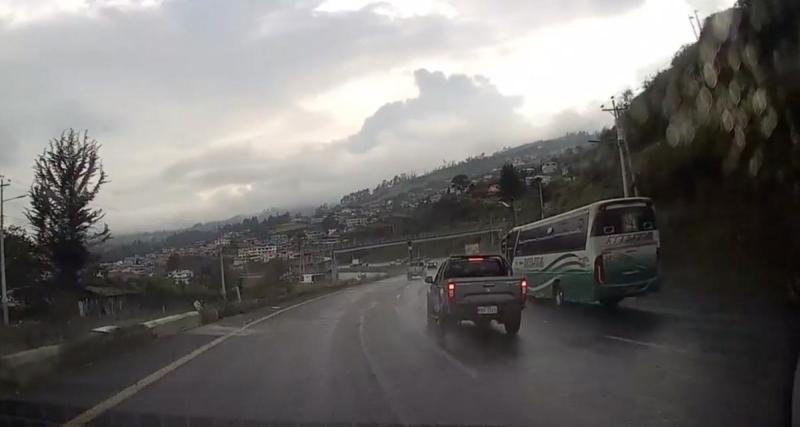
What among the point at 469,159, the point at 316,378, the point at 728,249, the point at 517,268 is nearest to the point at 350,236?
the point at 469,159

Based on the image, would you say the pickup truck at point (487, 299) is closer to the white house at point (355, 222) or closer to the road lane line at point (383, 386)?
the road lane line at point (383, 386)

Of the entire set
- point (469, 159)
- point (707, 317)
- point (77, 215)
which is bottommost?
point (707, 317)

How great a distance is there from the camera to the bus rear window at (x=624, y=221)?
22578 millimetres

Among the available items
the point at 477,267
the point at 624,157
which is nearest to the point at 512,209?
the point at 624,157

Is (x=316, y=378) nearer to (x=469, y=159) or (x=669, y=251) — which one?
(x=669, y=251)

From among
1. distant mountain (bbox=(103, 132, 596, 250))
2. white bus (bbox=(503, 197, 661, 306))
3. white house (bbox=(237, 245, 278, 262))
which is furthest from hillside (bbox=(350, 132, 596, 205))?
white bus (bbox=(503, 197, 661, 306))

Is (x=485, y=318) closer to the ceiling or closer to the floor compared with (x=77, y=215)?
closer to the floor

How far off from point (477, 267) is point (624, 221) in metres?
5.69

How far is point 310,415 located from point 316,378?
295cm

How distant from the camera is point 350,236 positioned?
325ft

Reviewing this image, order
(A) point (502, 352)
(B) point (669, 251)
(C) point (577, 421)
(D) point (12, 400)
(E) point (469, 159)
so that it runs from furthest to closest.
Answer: (E) point (469, 159)
(B) point (669, 251)
(A) point (502, 352)
(D) point (12, 400)
(C) point (577, 421)

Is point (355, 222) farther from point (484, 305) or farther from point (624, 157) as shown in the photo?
point (484, 305)

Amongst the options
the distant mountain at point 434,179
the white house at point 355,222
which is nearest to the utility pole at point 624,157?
the distant mountain at point 434,179

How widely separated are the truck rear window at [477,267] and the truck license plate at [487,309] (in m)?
2.57
